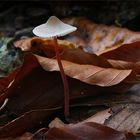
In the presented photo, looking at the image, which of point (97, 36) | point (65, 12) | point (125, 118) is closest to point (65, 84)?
point (125, 118)

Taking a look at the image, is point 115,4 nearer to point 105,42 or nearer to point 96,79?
point 105,42

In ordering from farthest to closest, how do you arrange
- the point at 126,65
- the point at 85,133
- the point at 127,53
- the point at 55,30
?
the point at 127,53 < the point at 126,65 < the point at 55,30 < the point at 85,133

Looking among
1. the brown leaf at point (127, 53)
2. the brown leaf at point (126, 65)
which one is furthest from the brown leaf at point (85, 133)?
the brown leaf at point (127, 53)

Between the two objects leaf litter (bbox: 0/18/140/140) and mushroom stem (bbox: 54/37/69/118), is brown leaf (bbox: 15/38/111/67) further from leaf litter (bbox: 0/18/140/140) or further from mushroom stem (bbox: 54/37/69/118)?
mushroom stem (bbox: 54/37/69/118)

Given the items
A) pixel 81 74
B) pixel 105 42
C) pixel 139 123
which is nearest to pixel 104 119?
pixel 139 123

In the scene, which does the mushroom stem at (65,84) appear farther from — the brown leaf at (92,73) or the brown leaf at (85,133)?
the brown leaf at (85,133)

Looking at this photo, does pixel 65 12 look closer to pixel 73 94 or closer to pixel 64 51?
pixel 64 51
